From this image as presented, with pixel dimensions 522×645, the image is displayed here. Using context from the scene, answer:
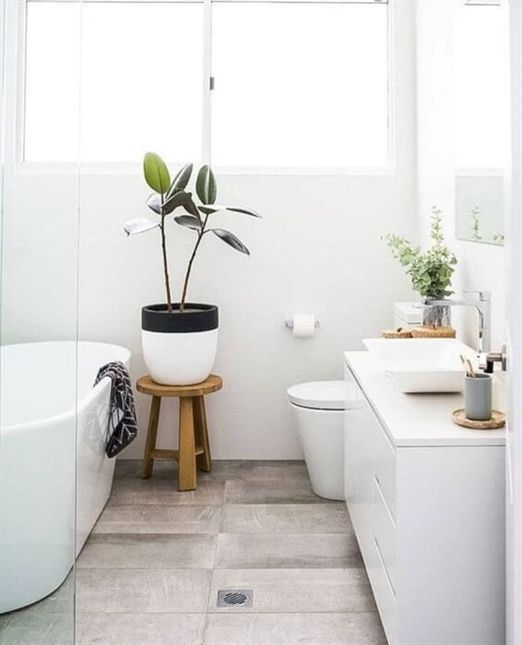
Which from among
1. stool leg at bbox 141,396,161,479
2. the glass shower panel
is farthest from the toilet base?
the glass shower panel

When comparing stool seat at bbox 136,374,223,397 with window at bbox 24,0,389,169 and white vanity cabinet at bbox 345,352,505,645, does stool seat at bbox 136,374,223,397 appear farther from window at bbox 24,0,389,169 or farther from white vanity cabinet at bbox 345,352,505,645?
white vanity cabinet at bbox 345,352,505,645

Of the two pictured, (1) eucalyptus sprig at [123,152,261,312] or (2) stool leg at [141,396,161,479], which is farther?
(2) stool leg at [141,396,161,479]

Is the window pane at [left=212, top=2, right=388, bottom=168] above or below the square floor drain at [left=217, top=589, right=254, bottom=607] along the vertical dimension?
above

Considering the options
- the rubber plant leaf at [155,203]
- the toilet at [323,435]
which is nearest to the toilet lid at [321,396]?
the toilet at [323,435]

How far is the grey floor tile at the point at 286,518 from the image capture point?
2871mm

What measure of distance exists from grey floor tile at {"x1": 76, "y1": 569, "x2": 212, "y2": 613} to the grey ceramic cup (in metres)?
1.12

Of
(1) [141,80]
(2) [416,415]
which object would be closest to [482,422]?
(2) [416,415]

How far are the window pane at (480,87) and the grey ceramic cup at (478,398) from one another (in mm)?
783

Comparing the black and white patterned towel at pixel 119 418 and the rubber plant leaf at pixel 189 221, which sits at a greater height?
the rubber plant leaf at pixel 189 221

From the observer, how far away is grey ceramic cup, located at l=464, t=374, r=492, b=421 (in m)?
1.79

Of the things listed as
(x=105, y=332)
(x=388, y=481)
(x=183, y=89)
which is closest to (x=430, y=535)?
(x=388, y=481)

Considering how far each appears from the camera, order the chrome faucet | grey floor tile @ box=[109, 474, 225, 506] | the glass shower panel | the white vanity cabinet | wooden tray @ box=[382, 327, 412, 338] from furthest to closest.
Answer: grey floor tile @ box=[109, 474, 225, 506], wooden tray @ box=[382, 327, 412, 338], the chrome faucet, the white vanity cabinet, the glass shower panel

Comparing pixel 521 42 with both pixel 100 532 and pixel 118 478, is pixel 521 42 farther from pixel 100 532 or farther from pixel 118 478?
pixel 118 478

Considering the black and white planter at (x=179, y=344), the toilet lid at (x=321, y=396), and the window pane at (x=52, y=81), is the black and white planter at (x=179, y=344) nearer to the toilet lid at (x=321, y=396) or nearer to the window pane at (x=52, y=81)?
the toilet lid at (x=321, y=396)
